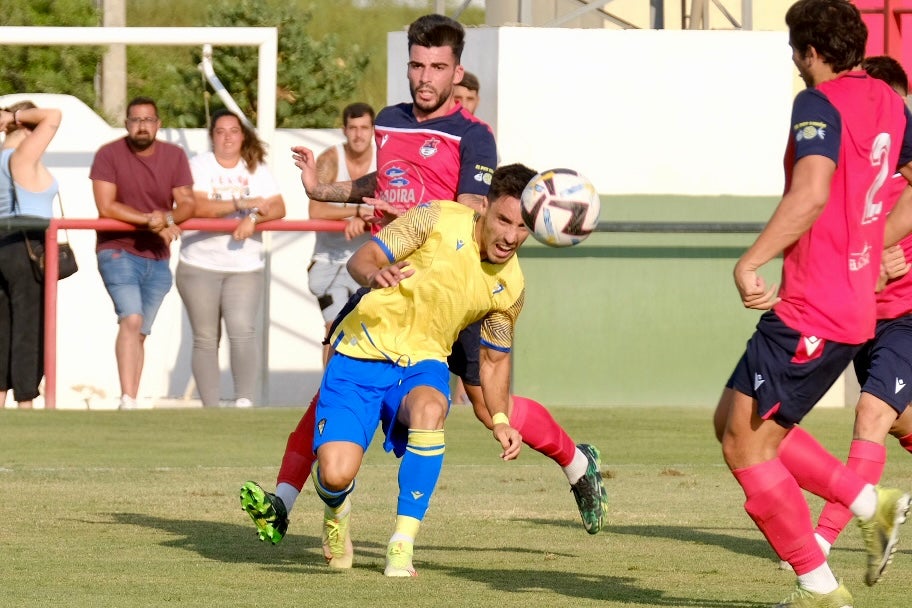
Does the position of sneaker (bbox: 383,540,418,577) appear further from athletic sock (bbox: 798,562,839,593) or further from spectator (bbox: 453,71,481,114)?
spectator (bbox: 453,71,481,114)

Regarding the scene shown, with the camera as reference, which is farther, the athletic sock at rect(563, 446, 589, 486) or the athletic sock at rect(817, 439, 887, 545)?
the athletic sock at rect(563, 446, 589, 486)

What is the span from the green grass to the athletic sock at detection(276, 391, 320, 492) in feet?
1.07

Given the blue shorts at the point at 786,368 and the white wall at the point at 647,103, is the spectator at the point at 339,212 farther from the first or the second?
the blue shorts at the point at 786,368

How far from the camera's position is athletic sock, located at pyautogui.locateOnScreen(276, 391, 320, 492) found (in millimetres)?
7574

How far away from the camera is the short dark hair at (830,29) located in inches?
231

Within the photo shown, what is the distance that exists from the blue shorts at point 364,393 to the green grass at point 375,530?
0.55 m

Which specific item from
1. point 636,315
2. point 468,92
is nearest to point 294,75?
point 636,315

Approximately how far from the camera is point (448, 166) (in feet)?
26.9

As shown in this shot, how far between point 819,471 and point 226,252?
892cm

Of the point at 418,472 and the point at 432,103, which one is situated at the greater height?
the point at 432,103

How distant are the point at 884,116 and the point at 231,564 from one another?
3.09 m

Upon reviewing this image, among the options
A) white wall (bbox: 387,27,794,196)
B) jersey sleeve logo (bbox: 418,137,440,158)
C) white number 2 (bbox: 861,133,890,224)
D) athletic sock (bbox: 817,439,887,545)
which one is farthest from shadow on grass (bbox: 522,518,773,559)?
white wall (bbox: 387,27,794,196)

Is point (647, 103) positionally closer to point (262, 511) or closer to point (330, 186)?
point (330, 186)

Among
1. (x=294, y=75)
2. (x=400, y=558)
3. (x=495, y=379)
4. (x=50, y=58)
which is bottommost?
(x=400, y=558)
